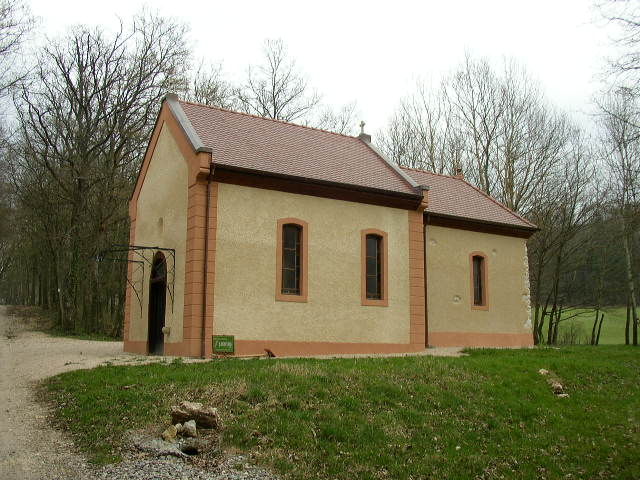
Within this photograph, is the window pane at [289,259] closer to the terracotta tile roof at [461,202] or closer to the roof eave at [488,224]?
the roof eave at [488,224]

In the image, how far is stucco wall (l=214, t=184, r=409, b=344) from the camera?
1653 centimetres

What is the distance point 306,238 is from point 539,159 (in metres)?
21.0

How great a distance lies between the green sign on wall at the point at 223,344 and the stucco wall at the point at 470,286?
7958 millimetres

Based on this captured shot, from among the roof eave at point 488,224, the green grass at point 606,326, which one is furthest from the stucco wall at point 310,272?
the green grass at point 606,326

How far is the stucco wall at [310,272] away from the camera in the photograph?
1653 centimetres

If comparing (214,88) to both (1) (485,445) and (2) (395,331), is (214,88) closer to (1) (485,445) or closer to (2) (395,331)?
(2) (395,331)

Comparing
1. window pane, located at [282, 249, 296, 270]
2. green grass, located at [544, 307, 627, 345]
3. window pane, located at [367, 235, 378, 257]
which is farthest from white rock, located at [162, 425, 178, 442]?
green grass, located at [544, 307, 627, 345]

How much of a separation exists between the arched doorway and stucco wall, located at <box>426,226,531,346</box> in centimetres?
880

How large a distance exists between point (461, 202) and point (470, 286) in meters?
3.50

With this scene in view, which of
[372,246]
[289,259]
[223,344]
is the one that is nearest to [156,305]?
[223,344]

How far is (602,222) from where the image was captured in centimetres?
3319

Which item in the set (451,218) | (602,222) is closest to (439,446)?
(451,218)

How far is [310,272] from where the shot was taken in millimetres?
17750

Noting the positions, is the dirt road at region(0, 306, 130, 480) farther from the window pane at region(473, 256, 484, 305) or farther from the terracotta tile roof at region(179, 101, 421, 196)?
the window pane at region(473, 256, 484, 305)
